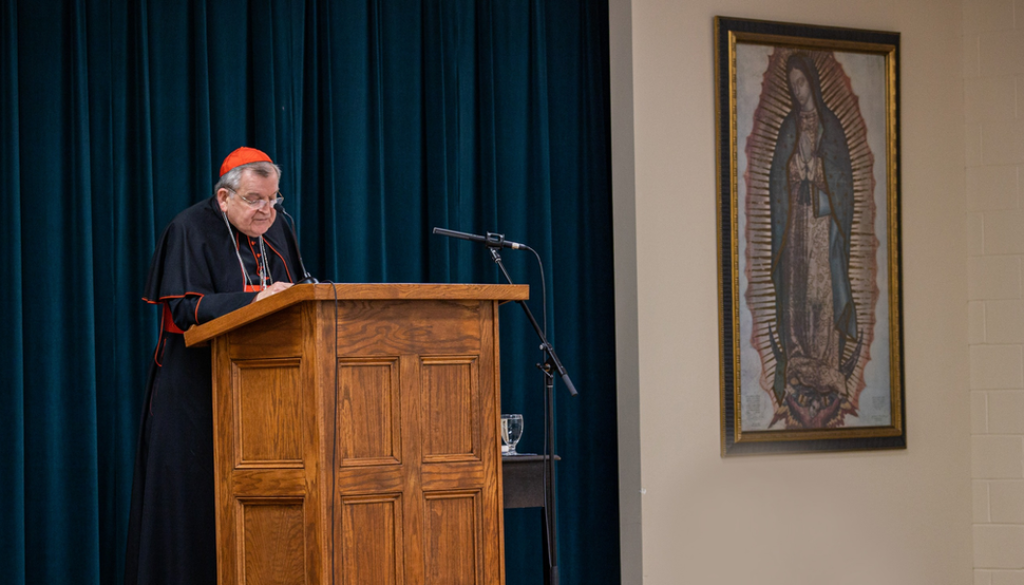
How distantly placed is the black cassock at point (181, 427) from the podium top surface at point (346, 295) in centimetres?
41

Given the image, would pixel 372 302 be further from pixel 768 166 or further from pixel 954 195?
pixel 954 195

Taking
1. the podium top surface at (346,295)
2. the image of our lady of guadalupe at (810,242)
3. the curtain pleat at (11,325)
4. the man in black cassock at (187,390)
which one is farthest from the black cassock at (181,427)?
the image of our lady of guadalupe at (810,242)

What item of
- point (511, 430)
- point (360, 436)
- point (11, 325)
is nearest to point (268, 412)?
point (360, 436)

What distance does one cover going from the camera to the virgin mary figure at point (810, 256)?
166 inches

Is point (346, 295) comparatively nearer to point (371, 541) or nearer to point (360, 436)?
point (360, 436)

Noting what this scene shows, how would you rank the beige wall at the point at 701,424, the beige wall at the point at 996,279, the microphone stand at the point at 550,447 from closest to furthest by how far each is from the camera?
the microphone stand at the point at 550,447, the beige wall at the point at 701,424, the beige wall at the point at 996,279

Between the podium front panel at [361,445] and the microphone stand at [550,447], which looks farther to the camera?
the microphone stand at [550,447]

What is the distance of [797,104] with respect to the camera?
4254 millimetres

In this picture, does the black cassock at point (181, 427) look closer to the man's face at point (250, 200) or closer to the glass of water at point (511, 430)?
the man's face at point (250, 200)

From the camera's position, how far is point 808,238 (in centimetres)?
426

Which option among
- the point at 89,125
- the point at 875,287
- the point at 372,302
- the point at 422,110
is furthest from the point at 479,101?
the point at 372,302

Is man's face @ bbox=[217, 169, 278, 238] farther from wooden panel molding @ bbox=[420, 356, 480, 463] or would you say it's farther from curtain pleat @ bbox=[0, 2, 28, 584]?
curtain pleat @ bbox=[0, 2, 28, 584]

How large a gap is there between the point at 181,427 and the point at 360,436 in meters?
0.86

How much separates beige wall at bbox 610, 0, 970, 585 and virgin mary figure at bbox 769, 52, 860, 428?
→ 271mm
